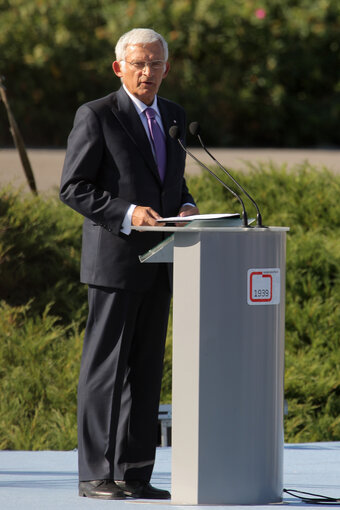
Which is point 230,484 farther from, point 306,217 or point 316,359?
point 306,217

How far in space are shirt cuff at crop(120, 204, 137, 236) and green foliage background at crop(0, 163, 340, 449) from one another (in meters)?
2.10

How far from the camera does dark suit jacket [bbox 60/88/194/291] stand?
3564mm

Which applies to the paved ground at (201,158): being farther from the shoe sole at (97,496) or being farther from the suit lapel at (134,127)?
the shoe sole at (97,496)

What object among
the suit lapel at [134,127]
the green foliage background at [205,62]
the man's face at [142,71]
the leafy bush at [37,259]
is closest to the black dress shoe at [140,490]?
the suit lapel at [134,127]

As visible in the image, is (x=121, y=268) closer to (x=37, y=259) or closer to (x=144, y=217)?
(x=144, y=217)

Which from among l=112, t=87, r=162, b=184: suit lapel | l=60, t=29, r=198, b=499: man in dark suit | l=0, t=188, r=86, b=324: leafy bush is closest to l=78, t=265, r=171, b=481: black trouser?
l=60, t=29, r=198, b=499: man in dark suit

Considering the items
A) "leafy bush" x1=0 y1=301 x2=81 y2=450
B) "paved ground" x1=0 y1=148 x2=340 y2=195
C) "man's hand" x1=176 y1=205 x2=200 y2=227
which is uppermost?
"paved ground" x1=0 y1=148 x2=340 y2=195

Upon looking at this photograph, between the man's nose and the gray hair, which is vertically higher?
the gray hair

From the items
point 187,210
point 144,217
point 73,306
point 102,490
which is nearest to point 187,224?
point 144,217

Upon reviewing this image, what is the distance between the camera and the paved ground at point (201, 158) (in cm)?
1052

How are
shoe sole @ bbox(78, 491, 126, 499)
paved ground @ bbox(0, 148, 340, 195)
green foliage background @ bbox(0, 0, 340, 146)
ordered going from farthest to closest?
1. green foliage background @ bbox(0, 0, 340, 146)
2. paved ground @ bbox(0, 148, 340, 195)
3. shoe sole @ bbox(78, 491, 126, 499)

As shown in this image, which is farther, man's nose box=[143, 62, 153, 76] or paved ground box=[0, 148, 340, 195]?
paved ground box=[0, 148, 340, 195]

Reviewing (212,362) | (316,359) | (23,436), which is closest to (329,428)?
(316,359)

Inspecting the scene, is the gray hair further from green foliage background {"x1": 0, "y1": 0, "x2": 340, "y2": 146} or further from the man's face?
green foliage background {"x1": 0, "y1": 0, "x2": 340, "y2": 146}
